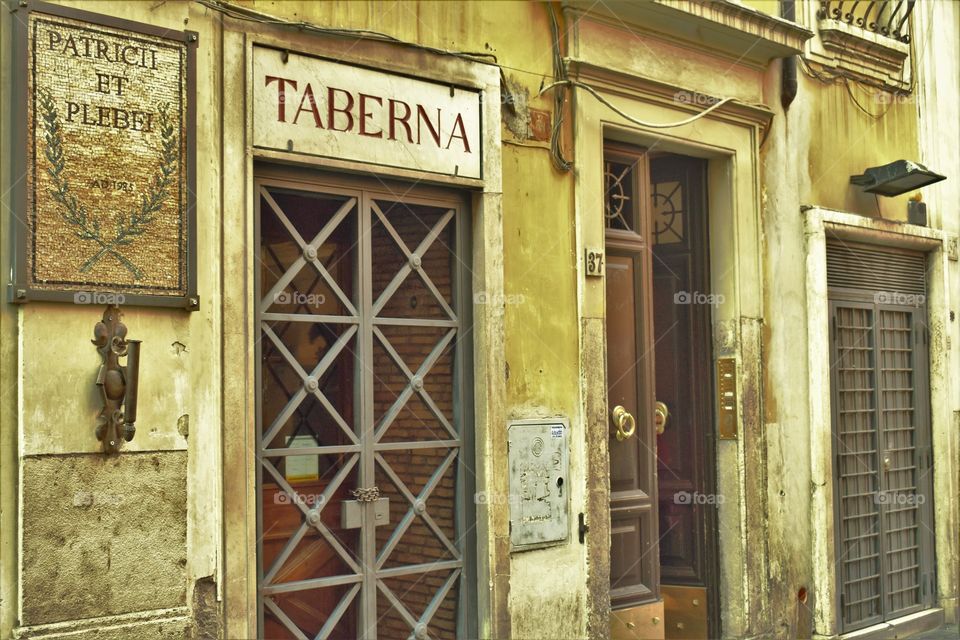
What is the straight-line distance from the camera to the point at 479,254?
6566 mm

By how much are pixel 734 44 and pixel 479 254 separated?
2.93m

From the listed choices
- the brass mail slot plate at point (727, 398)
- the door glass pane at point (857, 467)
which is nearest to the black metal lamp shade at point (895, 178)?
the door glass pane at point (857, 467)

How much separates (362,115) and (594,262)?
1861 millimetres

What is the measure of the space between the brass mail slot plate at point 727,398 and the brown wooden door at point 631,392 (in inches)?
26.1

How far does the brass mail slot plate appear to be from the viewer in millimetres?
8266

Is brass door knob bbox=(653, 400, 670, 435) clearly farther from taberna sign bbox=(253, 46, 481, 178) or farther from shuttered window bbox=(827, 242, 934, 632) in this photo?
taberna sign bbox=(253, 46, 481, 178)

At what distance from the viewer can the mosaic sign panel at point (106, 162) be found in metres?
4.77

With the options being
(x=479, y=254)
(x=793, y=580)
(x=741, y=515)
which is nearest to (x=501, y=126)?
(x=479, y=254)

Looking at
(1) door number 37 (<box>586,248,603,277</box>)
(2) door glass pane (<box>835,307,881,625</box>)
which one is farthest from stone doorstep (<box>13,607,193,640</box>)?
(2) door glass pane (<box>835,307,881,625</box>)

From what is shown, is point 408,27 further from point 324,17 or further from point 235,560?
point 235,560

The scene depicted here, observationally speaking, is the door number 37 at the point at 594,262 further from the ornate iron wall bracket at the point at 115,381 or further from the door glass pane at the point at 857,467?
the ornate iron wall bracket at the point at 115,381

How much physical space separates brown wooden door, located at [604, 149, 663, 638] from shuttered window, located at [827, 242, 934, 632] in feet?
6.24

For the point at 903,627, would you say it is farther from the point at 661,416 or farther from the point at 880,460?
the point at 661,416

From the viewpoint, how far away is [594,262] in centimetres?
717
